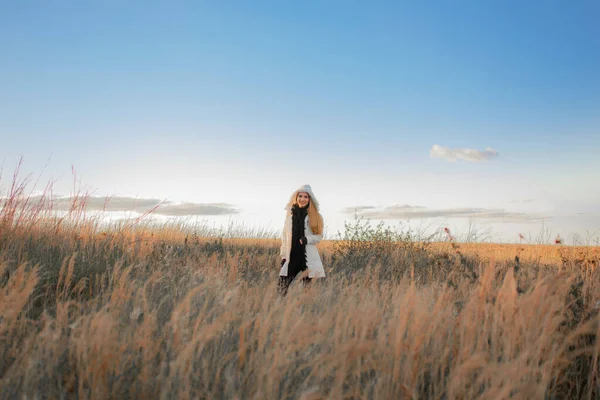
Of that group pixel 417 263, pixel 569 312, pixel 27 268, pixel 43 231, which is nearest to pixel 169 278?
pixel 27 268

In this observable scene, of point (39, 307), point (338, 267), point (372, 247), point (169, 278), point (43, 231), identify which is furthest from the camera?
point (372, 247)

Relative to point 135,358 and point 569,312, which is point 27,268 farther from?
point 569,312

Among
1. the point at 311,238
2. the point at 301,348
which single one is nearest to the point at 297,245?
the point at 311,238

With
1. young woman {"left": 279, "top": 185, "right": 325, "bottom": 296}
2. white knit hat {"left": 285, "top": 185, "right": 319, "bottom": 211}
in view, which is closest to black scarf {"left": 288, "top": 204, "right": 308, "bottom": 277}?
young woman {"left": 279, "top": 185, "right": 325, "bottom": 296}

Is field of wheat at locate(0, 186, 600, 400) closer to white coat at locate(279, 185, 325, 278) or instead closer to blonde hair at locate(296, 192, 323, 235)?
white coat at locate(279, 185, 325, 278)

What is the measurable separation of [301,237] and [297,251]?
0.76ft

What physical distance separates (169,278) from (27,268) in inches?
74.7

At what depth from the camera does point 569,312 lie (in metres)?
4.55

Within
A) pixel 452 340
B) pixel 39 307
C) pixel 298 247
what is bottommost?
pixel 39 307

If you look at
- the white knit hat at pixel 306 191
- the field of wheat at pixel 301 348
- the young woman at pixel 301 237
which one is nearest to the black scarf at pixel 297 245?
the young woman at pixel 301 237

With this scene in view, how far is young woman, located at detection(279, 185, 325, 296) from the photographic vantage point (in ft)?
24.8

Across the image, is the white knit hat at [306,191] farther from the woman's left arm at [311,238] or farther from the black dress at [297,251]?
the woman's left arm at [311,238]

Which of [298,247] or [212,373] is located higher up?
[298,247]

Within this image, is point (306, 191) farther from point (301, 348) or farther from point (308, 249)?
point (301, 348)
